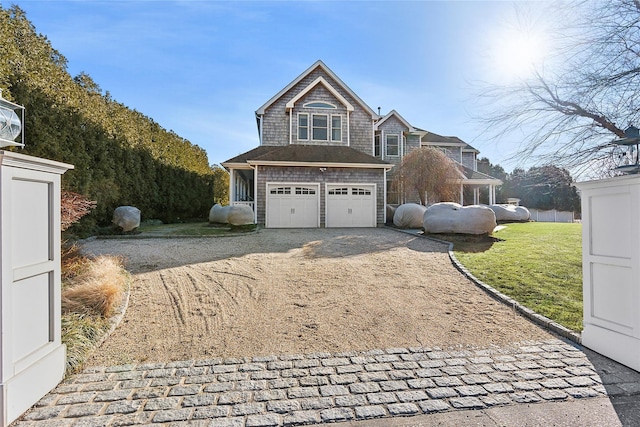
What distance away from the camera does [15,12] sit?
28.1 feet

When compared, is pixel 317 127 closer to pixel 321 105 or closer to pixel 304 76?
pixel 321 105

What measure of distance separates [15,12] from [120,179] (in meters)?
6.83

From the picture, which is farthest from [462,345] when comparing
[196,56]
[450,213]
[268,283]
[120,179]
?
[120,179]

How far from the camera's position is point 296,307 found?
16.8ft

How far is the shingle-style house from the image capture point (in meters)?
15.9

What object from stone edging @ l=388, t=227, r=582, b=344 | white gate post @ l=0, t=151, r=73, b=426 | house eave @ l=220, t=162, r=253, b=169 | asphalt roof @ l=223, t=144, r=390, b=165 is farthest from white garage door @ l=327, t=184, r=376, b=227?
white gate post @ l=0, t=151, r=73, b=426

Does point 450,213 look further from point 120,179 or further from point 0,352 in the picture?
point 120,179

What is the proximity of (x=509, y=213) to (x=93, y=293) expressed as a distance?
20821 millimetres

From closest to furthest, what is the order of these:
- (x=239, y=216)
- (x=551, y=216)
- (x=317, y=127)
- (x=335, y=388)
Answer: (x=335, y=388) → (x=239, y=216) → (x=317, y=127) → (x=551, y=216)

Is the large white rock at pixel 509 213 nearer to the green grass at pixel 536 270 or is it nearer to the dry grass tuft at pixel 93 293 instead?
the green grass at pixel 536 270

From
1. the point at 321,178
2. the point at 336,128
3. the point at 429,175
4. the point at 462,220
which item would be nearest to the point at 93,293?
the point at 462,220

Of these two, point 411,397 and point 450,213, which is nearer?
point 411,397

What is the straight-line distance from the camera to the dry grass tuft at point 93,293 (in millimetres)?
4367

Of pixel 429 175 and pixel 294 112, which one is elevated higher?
pixel 294 112
